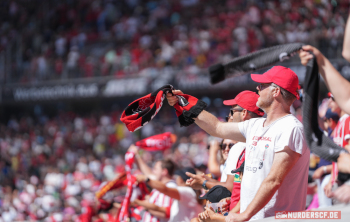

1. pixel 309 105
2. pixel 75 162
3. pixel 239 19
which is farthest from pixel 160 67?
pixel 309 105

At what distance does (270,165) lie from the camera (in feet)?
8.27

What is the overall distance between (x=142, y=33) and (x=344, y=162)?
1387cm

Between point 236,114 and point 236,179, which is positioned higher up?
point 236,114

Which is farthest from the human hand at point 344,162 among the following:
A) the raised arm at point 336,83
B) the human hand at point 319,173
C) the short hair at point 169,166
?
the short hair at point 169,166

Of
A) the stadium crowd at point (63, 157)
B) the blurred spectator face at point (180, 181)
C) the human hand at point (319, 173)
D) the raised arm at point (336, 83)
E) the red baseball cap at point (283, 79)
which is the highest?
the raised arm at point (336, 83)

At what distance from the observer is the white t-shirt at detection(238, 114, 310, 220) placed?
2.48 m

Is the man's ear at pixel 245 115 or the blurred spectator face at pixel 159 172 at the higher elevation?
the man's ear at pixel 245 115

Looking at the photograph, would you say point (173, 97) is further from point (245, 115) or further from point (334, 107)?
point (334, 107)

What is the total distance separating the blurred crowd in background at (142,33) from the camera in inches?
449

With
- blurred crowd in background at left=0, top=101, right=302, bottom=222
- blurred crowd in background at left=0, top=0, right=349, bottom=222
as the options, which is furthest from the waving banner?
blurred crowd in background at left=0, top=0, right=349, bottom=222

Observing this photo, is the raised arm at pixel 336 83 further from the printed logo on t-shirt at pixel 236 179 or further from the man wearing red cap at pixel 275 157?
the printed logo on t-shirt at pixel 236 179

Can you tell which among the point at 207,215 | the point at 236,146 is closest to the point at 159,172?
the point at 236,146

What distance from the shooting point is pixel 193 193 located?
4.36m

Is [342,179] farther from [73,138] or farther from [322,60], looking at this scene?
[73,138]
